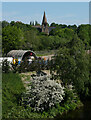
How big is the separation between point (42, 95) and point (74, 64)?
3.63m

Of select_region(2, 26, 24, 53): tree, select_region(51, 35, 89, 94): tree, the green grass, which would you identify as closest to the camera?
the green grass

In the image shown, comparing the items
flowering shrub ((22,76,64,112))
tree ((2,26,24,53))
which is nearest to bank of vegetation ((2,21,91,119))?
flowering shrub ((22,76,64,112))

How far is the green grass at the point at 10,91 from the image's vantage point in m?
13.6

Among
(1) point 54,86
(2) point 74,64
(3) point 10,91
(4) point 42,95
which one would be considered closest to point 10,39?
(2) point 74,64

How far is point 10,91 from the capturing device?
594 inches

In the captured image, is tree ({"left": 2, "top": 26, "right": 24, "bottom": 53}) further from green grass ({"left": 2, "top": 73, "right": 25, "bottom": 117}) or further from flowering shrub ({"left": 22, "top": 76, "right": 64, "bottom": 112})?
flowering shrub ({"left": 22, "top": 76, "right": 64, "bottom": 112})

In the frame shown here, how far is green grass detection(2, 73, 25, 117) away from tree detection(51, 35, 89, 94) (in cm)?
305

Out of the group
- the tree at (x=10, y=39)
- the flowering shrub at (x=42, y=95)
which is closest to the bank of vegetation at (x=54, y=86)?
the flowering shrub at (x=42, y=95)

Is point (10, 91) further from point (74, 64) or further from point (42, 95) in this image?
point (74, 64)

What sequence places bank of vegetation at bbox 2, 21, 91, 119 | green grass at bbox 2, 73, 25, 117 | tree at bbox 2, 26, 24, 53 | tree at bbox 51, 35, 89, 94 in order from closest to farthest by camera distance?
1. green grass at bbox 2, 73, 25, 117
2. bank of vegetation at bbox 2, 21, 91, 119
3. tree at bbox 51, 35, 89, 94
4. tree at bbox 2, 26, 24, 53

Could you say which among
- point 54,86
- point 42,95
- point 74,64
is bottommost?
point 42,95

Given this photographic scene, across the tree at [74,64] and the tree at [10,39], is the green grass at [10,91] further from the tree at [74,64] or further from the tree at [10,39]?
the tree at [10,39]

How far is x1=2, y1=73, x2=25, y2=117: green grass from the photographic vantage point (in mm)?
13573

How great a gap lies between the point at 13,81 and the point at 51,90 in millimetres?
3540
